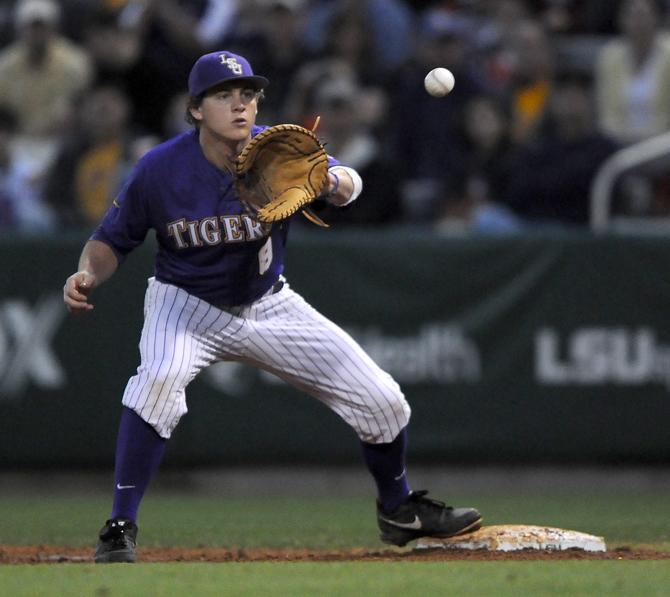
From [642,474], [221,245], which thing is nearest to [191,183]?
[221,245]

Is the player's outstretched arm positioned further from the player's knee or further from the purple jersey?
the player's knee

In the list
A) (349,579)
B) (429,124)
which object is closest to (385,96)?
(429,124)

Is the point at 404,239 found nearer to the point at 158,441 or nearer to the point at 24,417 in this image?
the point at 24,417

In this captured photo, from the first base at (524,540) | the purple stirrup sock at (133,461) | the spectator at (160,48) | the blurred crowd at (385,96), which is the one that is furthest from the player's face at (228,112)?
the spectator at (160,48)

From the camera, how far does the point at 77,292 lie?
569cm

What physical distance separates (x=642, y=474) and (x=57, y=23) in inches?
232

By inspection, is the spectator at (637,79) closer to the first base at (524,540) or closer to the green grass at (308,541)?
the green grass at (308,541)

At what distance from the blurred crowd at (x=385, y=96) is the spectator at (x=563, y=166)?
0.01m

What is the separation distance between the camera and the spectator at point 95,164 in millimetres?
10594

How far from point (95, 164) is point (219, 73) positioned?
5.04 m

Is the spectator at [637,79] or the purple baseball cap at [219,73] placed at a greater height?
the spectator at [637,79]

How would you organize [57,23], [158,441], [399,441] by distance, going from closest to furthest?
[158,441], [399,441], [57,23]

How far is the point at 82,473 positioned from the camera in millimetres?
9586

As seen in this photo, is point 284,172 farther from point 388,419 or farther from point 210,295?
point 388,419
